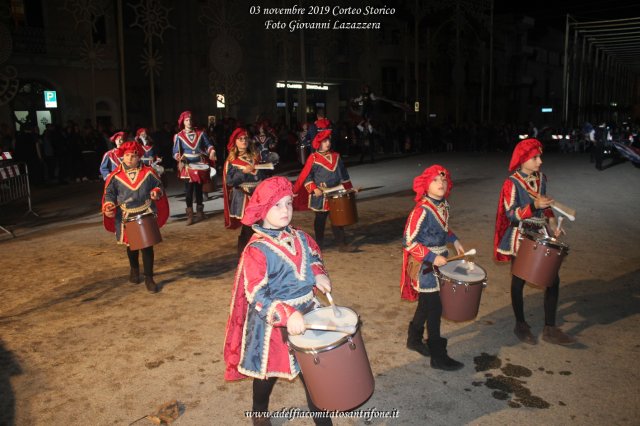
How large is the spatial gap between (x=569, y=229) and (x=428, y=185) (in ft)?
19.1

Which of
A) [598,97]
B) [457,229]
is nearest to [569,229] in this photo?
[457,229]

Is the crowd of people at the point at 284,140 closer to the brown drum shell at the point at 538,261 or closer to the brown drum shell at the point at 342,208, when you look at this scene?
the brown drum shell at the point at 342,208

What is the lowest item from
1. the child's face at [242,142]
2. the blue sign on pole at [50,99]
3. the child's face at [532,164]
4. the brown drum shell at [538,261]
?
the brown drum shell at [538,261]

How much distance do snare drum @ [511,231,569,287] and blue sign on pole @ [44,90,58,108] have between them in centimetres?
2112

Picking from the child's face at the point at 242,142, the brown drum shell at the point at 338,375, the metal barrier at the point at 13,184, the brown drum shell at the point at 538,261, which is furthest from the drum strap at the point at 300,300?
the metal barrier at the point at 13,184

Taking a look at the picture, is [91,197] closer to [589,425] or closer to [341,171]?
[341,171]

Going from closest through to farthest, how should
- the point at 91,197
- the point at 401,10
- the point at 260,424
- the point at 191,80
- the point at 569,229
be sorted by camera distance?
1. the point at 260,424
2. the point at 569,229
3. the point at 91,197
4. the point at 191,80
5. the point at 401,10

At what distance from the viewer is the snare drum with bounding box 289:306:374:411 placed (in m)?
2.77

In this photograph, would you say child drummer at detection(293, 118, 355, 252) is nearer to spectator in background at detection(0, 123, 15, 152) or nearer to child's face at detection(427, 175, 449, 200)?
child's face at detection(427, 175, 449, 200)

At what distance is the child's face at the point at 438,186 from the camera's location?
4203mm

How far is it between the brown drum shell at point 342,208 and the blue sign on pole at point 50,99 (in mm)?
18069

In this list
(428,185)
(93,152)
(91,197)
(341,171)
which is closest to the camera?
(428,185)

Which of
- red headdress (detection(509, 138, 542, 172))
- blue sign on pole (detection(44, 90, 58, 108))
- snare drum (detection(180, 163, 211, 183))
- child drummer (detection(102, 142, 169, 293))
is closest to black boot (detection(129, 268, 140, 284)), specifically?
child drummer (detection(102, 142, 169, 293))

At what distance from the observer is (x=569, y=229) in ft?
29.7
